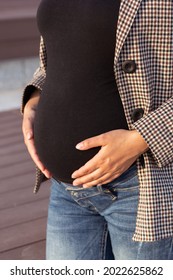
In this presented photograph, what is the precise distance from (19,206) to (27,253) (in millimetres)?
486

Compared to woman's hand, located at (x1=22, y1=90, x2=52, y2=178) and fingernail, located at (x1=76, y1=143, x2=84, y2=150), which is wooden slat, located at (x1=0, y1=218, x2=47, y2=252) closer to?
woman's hand, located at (x1=22, y1=90, x2=52, y2=178)

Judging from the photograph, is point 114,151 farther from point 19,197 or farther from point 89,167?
point 19,197

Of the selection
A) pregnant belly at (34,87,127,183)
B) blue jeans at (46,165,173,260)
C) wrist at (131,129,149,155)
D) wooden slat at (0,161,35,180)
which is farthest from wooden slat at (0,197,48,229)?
wrist at (131,129,149,155)

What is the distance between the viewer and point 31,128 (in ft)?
5.24

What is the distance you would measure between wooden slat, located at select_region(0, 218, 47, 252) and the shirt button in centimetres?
159

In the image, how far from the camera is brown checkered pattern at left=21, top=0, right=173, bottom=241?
1.27 metres

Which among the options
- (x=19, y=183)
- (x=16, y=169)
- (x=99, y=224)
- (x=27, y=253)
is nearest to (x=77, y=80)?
(x=99, y=224)
